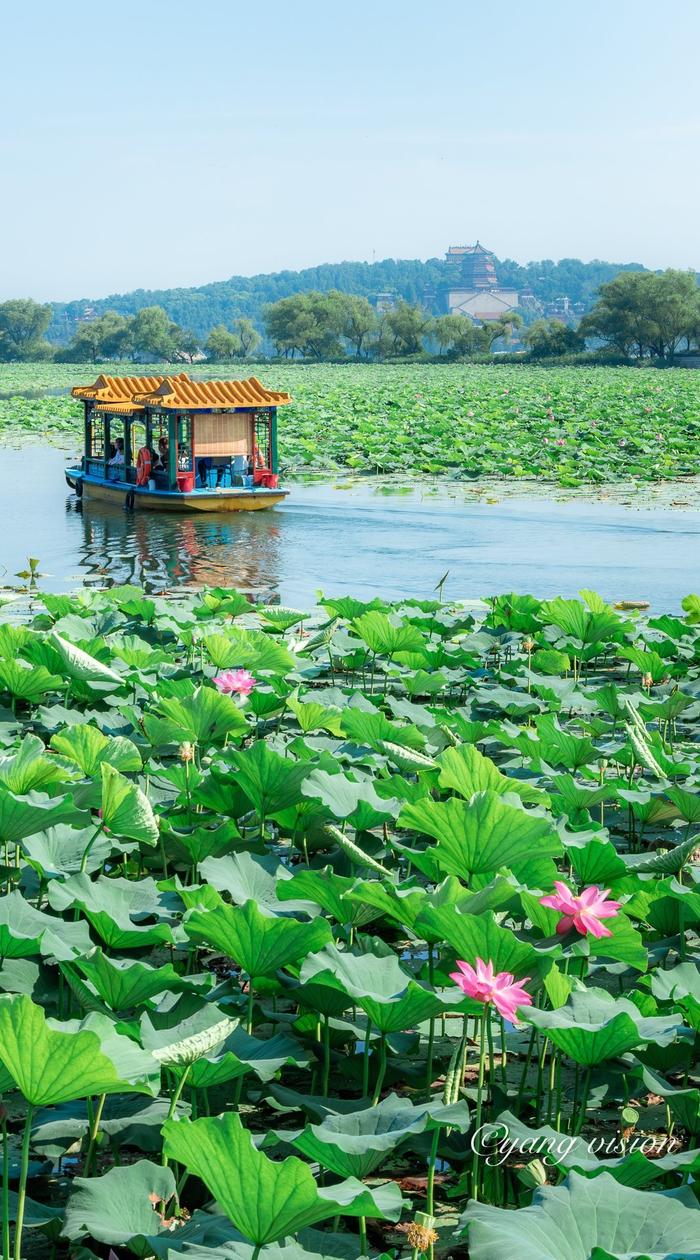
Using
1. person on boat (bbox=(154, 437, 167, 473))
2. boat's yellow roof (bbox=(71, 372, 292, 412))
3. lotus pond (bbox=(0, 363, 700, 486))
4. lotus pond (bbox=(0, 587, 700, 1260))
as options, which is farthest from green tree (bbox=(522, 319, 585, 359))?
lotus pond (bbox=(0, 587, 700, 1260))

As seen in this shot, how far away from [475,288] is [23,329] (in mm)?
82694

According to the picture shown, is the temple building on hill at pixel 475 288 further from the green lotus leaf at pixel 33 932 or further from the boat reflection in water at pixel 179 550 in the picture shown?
the green lotus leaf at pixel 33 932

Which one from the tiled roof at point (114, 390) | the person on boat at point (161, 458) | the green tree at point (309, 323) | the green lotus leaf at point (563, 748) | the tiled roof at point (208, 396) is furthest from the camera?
the green tree at point (309, 323)

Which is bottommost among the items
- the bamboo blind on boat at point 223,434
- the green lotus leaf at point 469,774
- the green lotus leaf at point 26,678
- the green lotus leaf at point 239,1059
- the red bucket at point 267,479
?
the green lotus leaf at point 239,1059

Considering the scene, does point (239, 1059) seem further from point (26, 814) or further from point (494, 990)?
point (26, 814)

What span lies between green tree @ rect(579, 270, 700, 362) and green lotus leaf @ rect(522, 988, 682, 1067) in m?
57.4

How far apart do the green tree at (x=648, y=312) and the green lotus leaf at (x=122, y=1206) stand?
57.9m

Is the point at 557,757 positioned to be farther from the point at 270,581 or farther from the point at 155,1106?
the point at 270,581

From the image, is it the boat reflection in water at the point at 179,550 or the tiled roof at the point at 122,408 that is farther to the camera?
the tiled roof at the point at 122,408

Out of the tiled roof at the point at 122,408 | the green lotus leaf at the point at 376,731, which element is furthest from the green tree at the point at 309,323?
Result: the green lotus leaf at the point at 376,731

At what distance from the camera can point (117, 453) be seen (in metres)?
14.7

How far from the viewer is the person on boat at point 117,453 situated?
14367 mm

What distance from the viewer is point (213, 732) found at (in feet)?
11.5

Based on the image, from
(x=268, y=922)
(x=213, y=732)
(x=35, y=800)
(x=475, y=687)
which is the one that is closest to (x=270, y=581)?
(x=475, y=687)
